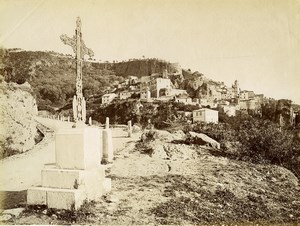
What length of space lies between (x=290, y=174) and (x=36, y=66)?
131 inches

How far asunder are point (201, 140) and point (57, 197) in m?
1.81

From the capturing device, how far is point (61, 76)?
4.23 meters

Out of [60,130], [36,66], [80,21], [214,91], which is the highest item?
[80,21]

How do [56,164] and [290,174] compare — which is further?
[290,174]

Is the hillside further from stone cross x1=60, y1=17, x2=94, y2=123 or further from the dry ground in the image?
the dry ground

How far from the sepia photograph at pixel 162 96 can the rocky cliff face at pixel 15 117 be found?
0.04ft

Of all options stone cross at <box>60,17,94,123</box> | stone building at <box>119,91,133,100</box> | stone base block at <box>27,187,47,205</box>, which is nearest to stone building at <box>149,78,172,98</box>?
stone building at <box>119,91,133,100</box>

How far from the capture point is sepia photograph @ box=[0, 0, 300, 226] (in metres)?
4.02

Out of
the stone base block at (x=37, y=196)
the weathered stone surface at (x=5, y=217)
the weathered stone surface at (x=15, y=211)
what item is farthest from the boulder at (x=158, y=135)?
the weathered stone surface at (x=5, y=217)

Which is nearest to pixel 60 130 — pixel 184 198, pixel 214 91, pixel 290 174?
pixel 184 198

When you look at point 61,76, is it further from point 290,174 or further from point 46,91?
point 290,174

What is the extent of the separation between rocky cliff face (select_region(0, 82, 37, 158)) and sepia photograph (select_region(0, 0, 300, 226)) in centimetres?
1

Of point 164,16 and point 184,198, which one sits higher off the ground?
point 164,16

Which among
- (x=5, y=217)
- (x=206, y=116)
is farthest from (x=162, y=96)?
(x=5, y=217)
